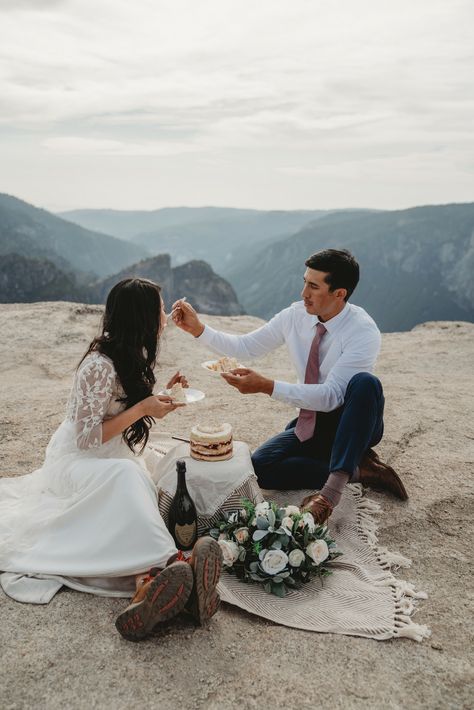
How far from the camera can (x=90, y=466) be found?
12.9 ft

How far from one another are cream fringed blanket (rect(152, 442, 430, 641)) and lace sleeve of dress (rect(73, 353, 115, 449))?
673 millimetres

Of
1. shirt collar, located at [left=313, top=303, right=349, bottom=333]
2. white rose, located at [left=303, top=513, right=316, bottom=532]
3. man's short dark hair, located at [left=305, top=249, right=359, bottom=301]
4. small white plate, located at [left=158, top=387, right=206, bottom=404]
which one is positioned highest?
man's short dark hair, located at [left=305, top=249, right=359, bottom=301]

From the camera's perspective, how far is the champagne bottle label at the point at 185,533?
4.17 metres

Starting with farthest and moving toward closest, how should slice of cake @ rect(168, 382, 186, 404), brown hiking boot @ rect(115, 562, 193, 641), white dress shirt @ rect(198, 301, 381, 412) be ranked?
white dress shirt @ rect(198, 301, 381, 412), slice of cake @ rect(168, 382, 186, 404), brown hiking boot @ rect(115, 562, 193, 641)

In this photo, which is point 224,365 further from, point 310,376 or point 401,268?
point 401,268

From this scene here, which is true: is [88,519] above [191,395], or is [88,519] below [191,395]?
below

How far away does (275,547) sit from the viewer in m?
3.92

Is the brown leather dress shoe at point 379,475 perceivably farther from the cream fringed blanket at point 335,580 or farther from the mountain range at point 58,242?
the mountain range at point 58,242

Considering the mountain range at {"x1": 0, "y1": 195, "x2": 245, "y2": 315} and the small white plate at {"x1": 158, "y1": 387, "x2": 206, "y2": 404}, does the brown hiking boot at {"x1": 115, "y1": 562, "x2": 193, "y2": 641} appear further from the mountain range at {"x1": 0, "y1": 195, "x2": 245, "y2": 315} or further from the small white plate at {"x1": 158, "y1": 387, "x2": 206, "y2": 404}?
the mountain range at {"x1": 0, "y1": 195, "x2": 245, "y2": 315}

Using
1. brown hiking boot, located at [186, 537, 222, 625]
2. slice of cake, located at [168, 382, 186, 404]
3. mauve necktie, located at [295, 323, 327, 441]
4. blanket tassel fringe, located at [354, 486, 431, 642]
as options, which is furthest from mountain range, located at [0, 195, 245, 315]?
brown hiking boot, located at [186, 537, 222, 625]

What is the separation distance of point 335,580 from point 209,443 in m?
1.28

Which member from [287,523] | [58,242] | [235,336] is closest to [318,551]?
[287,523]

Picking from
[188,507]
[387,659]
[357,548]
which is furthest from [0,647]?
[357,548]

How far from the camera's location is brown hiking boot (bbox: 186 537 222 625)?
3.26 metres
